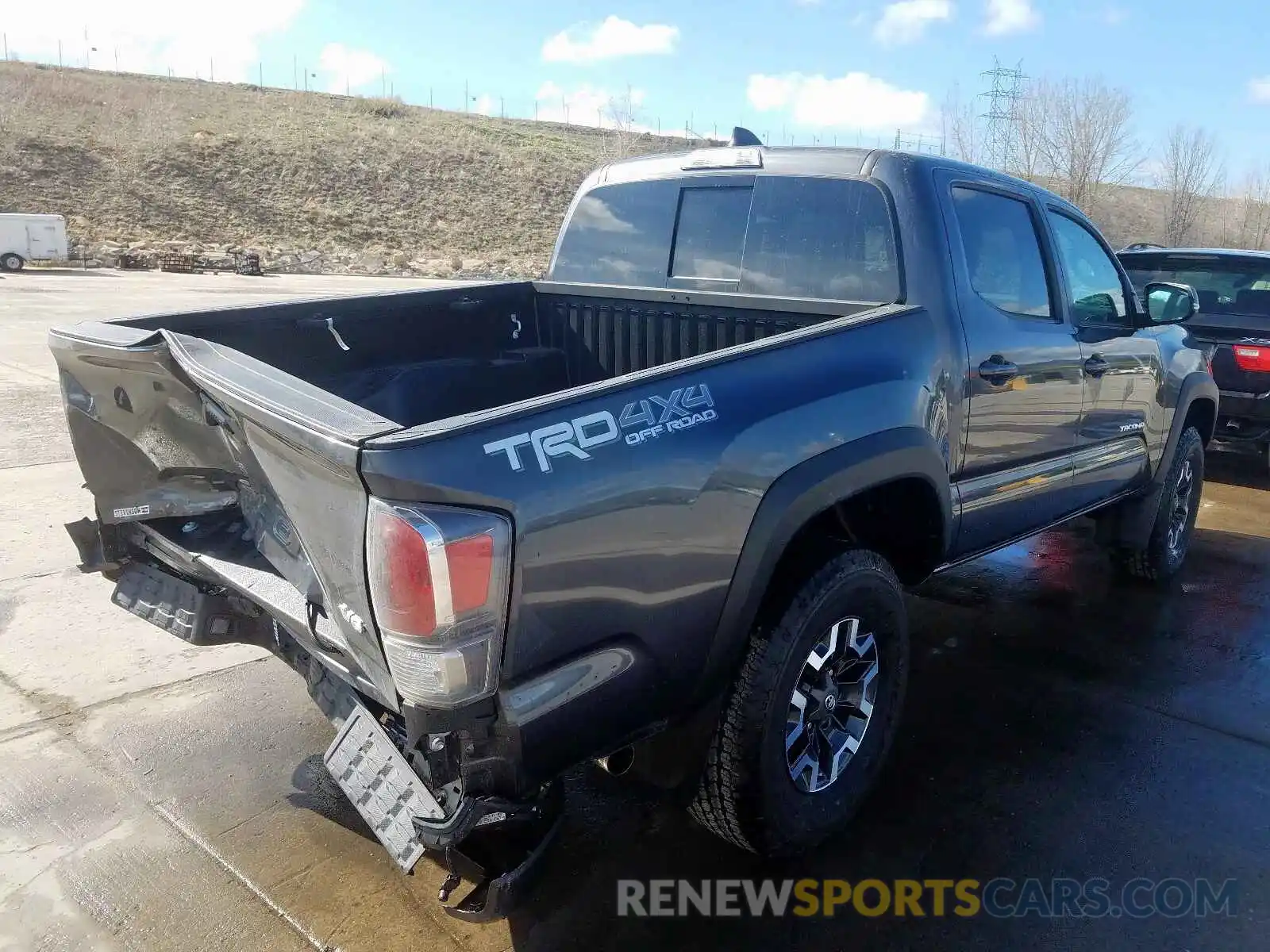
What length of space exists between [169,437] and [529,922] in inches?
71.3

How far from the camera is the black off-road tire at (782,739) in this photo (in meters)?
2.58

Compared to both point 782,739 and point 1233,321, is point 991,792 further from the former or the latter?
point 1233,321

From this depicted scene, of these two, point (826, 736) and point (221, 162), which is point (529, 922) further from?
point (221, 162)

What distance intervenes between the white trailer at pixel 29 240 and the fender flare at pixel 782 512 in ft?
122

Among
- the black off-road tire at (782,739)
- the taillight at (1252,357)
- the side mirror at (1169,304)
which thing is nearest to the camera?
the black off-road tire at (782,739)

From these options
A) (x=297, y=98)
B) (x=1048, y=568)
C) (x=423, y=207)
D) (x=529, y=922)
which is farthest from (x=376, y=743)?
(x=297, y=98)

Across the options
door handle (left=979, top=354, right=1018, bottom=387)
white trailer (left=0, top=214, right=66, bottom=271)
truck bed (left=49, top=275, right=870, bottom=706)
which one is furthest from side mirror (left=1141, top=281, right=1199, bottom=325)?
white trailer (left=0, top=214, right=66, bottom=271)

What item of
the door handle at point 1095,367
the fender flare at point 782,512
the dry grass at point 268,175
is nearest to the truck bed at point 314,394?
the fender flare at point 782,512

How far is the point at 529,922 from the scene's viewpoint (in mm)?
2643

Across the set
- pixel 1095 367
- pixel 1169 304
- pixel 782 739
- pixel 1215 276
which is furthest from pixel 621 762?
pixel 1215 276

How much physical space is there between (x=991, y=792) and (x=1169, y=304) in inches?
102

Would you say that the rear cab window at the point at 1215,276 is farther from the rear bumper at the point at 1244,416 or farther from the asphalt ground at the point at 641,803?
the asphalt ground at the point at 641,803

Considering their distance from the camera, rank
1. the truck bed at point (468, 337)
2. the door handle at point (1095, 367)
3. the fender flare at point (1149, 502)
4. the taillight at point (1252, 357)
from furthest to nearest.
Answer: the taillight at point (1252, 357)
the fender flare at point (1149, 502)
the door handle at point (1095, 367)
the truck bed at point (468, 337)

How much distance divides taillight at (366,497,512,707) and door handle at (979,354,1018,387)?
210 cm
